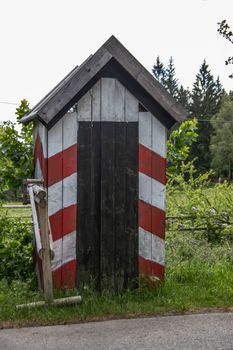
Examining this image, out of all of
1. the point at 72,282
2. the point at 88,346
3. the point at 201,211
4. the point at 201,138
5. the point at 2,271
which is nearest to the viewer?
the point at 88,346

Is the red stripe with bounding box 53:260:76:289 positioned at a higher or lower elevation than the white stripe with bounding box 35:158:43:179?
lower

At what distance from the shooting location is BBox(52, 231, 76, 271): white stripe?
509 centimetres

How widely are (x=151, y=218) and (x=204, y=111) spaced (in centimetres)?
6604

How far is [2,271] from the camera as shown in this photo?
6.15 metres

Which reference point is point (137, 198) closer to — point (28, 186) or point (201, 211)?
point (28, 186)

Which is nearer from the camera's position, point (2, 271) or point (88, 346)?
point (88, 346)

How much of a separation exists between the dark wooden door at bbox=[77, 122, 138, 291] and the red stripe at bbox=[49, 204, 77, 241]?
0.08 metres

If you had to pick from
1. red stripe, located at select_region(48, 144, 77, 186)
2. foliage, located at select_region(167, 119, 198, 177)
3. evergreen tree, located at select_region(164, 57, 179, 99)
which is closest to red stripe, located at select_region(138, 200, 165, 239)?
red stripe, located at select_region(48, 144, 77, 186)

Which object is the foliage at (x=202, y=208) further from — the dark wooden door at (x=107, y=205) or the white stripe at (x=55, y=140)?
the white stripe at (x=55, y=140)

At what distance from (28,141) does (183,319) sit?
3548 millimetres

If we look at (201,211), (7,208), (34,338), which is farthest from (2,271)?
(201,211)

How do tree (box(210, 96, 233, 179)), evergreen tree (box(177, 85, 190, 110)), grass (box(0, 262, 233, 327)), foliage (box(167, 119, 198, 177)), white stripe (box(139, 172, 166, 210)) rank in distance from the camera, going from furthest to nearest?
evergreen tree (box(177, 85, 190, 110)) → tree (box(210, 96, 233, 179)) → foliage (box(167, 119, 198, 177)) → white stripe (box(139, 172, 166, 210)) → grass (box(0, 262, 233, 327))

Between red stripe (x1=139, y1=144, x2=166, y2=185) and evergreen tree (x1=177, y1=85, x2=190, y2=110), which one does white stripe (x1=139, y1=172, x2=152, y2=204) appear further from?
evergreen tree (x1=177, y1=85, x2=190, y2=110)

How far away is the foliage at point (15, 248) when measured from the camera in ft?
20.1
